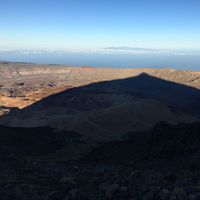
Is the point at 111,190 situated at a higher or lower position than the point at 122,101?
higher

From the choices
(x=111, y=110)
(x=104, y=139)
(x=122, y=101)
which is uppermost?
(x=111, y=110)

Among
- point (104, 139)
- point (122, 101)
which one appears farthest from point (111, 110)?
point (122, 101)

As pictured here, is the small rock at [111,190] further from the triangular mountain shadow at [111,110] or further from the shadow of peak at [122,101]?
the shadow of peak at [122,101]

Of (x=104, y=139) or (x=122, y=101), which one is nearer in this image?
(x=104, y=139)

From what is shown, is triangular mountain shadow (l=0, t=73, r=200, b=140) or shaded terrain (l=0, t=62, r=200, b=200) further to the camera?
triangular mountain shadow (l=0, t=73, r=200, b=140)

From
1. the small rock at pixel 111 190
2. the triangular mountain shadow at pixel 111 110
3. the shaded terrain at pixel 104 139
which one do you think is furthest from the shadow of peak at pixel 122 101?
the small rock at pixel 111 190

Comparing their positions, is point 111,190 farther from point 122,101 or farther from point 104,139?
point 122,101

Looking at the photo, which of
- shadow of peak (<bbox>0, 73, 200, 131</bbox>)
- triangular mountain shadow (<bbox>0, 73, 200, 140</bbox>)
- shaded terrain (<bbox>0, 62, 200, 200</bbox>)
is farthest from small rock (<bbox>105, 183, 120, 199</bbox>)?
shadow of peak (<bbox>0, 73, 200, 131</bbox>)

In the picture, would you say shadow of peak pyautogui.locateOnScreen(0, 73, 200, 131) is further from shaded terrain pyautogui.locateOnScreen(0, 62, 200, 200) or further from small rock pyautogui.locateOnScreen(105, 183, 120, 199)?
small rock pyautogui.locateOnScreen(105, 183, 120, 199)

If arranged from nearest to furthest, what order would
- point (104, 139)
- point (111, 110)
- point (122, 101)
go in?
1. point (104, 139)
2. point (111, 110)
3. point (122, 101)

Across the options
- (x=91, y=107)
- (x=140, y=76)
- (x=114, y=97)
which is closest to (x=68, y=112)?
(x=91, y=107)
